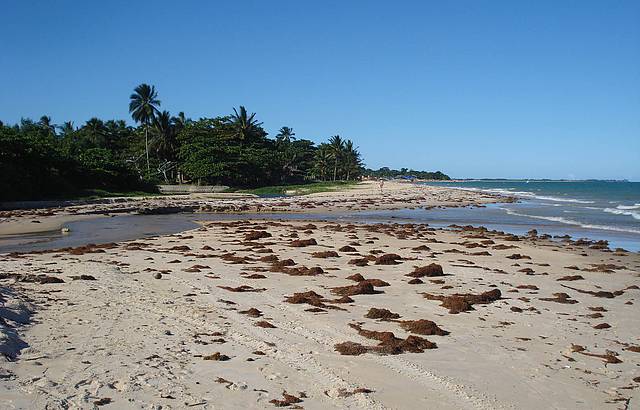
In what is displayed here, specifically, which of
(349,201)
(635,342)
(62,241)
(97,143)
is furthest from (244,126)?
(635,342)

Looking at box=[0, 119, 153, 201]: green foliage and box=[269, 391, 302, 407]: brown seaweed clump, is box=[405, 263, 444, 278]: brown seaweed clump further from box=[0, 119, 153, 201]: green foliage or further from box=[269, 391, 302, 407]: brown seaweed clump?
box=[0, 119, 153, 201]: green foliage

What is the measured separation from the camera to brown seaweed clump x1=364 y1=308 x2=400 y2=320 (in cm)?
923

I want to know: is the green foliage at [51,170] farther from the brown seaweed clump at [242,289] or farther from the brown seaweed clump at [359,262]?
the brown seaweed clump at [242,289]

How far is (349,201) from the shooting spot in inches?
2259

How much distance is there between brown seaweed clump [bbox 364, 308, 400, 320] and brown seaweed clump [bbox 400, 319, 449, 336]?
1.49ft

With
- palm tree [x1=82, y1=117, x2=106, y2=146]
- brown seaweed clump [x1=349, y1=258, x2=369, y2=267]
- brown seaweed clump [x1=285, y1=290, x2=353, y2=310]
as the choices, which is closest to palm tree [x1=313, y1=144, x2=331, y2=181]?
palm tree [x1=82, y1=117, x2=106, y2=146]

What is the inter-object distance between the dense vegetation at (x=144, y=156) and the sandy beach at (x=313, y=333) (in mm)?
33126

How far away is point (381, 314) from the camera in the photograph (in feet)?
30.6

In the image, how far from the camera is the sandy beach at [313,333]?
19.0 ft

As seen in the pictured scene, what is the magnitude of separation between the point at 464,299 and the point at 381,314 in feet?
7.37

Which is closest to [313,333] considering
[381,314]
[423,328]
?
[381,314]

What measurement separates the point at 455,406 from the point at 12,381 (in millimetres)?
4784

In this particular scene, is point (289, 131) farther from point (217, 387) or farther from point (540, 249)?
point (217, 387)

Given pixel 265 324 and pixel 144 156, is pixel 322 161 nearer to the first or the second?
pixel 144 156
